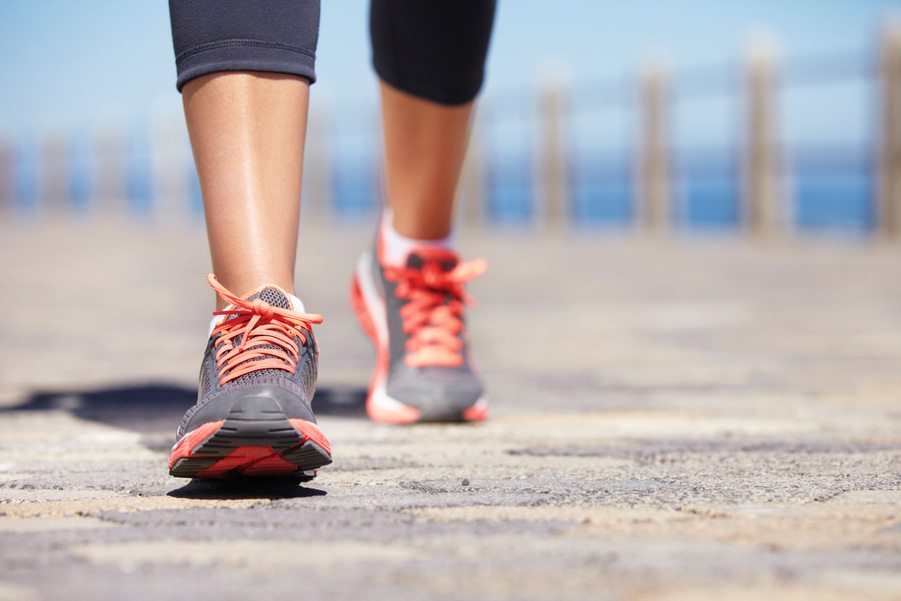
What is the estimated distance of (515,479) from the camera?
1287 millimetres

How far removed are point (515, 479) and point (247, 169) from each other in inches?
18.2

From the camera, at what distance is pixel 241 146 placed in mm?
1378

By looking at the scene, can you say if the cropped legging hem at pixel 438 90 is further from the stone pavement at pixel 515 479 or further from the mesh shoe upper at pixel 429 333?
the stone pavement at pixel 515 479

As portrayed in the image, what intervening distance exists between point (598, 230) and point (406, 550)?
500 inches

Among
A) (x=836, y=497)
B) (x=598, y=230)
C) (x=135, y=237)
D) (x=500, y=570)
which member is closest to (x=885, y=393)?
(x=836, y=497)

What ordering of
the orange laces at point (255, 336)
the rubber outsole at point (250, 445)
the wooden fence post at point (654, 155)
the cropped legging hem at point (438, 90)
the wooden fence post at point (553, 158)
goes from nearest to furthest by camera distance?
the rubber outsole at point (250, 445) < the orange laces at point (255, 336) < the cropped legging hem at point (438, 90) < the wooden fence post at point (654, 155) < the wooden fence post at point (553, 158)

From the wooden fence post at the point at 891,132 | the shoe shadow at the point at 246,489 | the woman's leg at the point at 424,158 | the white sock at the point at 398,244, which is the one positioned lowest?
the shoe shadow at the point at 246,489

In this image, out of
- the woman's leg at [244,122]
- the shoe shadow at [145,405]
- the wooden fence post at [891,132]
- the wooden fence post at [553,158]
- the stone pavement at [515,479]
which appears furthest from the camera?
the wooden fence post at [553,158]

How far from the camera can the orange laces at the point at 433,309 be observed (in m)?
1.83

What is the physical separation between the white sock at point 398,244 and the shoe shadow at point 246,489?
2.23 ft

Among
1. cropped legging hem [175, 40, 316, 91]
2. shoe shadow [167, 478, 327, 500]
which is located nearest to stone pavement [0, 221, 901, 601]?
shoe shadow [167, 478, 327, 500]

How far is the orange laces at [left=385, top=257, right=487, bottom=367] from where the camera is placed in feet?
6.00

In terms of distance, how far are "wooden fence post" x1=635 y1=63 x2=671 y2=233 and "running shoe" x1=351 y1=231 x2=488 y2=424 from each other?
35.1 feet

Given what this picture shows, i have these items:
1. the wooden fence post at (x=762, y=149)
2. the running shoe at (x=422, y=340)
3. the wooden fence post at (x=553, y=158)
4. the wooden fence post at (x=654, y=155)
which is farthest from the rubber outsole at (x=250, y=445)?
the wooden fence post at (x=553, y=158)
